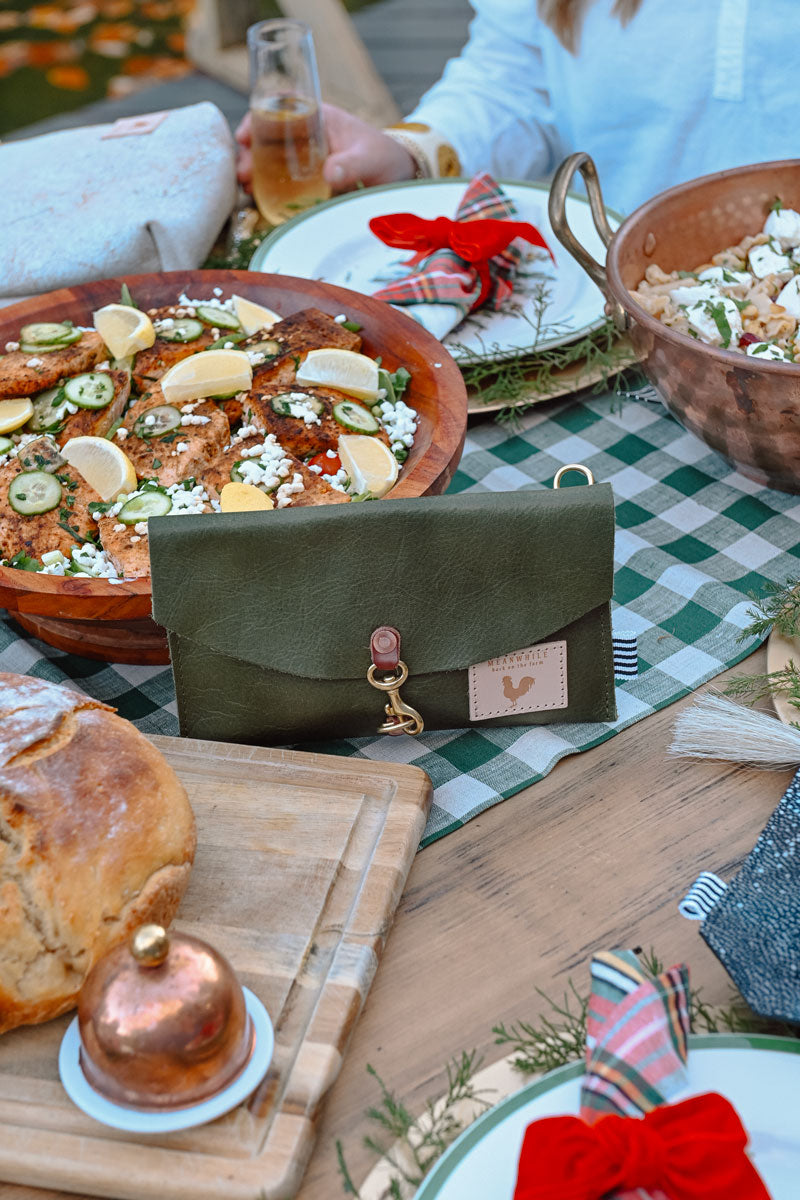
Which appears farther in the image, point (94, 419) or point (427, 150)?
point (427, 150)

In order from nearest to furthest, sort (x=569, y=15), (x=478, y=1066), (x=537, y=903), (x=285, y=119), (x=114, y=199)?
(x=478, y=1066), (x=537, y=903), (x=114, y=199), (x=285, y=119), (x=569, y=15)

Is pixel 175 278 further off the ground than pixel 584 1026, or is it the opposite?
pixel 175 278

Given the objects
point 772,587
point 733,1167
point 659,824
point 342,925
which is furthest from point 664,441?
point 733,1167

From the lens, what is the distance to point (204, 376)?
139 cm

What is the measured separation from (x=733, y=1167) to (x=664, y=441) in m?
1.10

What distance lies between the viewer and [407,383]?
4.69ft

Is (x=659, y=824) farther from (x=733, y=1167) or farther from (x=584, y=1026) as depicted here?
(x=733, y=1167)

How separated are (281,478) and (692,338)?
480mm

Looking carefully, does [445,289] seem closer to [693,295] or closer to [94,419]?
[693,295]

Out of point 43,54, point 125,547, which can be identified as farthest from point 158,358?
point 43,54

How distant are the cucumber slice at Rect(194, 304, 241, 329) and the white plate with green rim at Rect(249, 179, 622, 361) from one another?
0.31 m

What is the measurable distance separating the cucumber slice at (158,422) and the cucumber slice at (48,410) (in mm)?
104

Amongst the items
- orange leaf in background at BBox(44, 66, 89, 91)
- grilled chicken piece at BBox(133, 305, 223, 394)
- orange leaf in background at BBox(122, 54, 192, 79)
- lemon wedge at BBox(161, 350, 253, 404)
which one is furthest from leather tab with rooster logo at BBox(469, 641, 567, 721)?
orange leaf in background at BBox(44, 66, 89, 91)

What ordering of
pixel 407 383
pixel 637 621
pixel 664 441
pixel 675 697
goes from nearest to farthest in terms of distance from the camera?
pixel 675 697 < pixel 637 621 < pixel 407 383 < pixel 664 441
